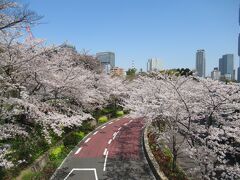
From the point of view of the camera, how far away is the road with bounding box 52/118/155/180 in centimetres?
1447

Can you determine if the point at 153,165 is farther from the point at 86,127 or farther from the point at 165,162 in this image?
the point at 86,127

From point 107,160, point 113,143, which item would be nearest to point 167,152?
point 113,143

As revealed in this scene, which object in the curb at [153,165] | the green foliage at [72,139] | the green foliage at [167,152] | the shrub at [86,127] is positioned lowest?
the green foliage at [167,152]

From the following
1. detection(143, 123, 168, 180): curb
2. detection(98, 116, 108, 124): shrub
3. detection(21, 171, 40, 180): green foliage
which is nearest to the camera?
detection(21, 171, 40, 180): green foliage

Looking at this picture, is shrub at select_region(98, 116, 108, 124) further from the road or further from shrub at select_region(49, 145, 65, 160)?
shrub at select_region(49, 145, 65, 160)

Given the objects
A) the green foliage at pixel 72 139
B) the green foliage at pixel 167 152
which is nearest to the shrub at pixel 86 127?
the green foliage at pixel 72 139

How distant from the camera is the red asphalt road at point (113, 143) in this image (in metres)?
18.4

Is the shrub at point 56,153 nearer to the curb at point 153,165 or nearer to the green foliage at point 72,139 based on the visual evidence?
the green foliage at point 72,139

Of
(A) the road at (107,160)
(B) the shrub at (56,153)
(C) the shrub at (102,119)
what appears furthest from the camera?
(C) the shrub at (102,119)

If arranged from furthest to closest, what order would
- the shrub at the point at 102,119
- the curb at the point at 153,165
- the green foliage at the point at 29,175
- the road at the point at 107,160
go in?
the shrub at the point at 102,119
the road at the point at 107,160
the curb at the point at 153,165
the green foliage at the point at 29,175

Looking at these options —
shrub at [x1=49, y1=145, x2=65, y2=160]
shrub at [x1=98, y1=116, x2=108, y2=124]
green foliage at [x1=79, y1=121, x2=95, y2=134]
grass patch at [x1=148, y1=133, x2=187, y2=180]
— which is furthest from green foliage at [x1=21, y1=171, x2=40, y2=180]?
shrub at [x1=98, y1=116, x2=108, y2=124]

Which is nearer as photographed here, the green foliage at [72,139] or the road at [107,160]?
the road at [107,160]

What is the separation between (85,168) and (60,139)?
5638 mm

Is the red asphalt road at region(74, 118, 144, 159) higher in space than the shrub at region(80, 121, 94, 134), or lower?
lower
